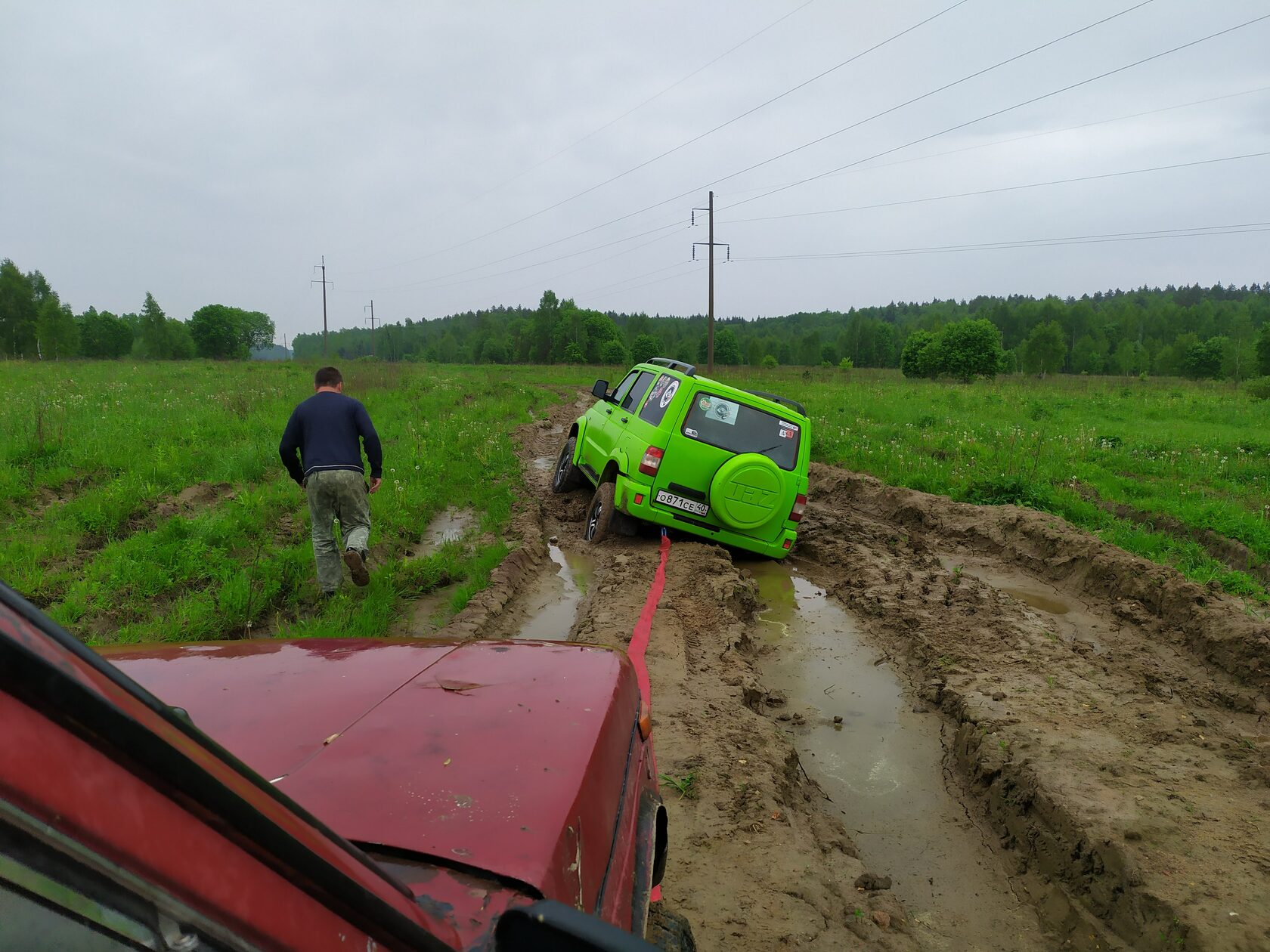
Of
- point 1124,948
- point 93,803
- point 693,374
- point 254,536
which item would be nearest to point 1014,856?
point 1124,948

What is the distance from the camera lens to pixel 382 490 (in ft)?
31.3

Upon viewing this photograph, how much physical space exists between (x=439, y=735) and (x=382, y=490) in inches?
322

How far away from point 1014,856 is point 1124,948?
65cm

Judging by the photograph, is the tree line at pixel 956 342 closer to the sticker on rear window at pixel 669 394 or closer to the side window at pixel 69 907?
the sticker on rear window at pixel 669 394

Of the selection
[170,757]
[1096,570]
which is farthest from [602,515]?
[170,757]

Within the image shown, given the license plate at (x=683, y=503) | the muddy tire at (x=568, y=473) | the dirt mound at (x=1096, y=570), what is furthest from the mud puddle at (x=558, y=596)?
the dirt mound at (x=1096, y=570)

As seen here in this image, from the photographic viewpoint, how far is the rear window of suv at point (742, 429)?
747 centimetres

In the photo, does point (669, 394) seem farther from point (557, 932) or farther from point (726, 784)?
point (557, 932)

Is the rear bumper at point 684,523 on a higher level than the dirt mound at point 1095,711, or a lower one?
higher

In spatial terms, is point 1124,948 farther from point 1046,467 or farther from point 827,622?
point 1046,467

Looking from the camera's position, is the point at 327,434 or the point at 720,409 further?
the point at 720,409

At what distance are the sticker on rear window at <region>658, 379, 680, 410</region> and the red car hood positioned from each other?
5334 millimetres

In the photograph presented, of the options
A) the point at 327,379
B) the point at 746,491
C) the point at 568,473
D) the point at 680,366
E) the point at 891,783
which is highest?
the point at 680,366

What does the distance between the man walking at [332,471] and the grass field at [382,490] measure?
342mm
